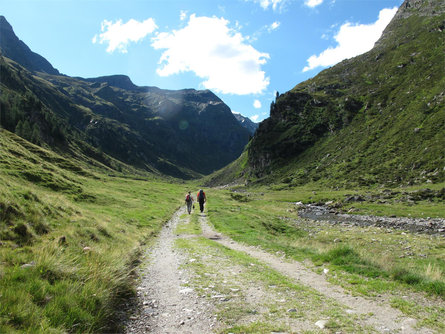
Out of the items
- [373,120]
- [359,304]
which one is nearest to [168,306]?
[359,304]

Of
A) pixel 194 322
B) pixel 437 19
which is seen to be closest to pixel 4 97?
pixel 194 322

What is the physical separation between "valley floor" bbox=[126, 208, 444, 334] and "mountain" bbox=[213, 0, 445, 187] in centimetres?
7258

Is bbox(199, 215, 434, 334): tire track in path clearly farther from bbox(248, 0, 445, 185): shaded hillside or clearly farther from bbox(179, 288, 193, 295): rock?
bbox(248, 0, 445, 185): shaded hillside

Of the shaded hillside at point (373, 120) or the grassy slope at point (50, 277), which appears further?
the shaded hillside at point (373, 120)

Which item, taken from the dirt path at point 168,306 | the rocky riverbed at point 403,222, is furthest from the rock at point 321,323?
the rocky riverbed at point 403,222

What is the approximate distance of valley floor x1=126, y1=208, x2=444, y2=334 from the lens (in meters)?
5.94

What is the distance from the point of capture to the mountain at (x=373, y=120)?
78.8 metres

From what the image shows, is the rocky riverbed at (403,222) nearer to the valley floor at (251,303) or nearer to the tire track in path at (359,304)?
the tire track in path at (359,304)

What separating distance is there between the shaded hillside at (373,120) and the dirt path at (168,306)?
250ft

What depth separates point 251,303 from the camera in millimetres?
7121

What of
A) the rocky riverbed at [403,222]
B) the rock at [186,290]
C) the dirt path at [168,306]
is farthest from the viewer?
the rocky riverbed at [403,222]

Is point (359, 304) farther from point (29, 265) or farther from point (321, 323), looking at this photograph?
point (29, 265)

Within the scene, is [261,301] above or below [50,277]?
below

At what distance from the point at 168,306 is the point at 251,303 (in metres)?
2.45
